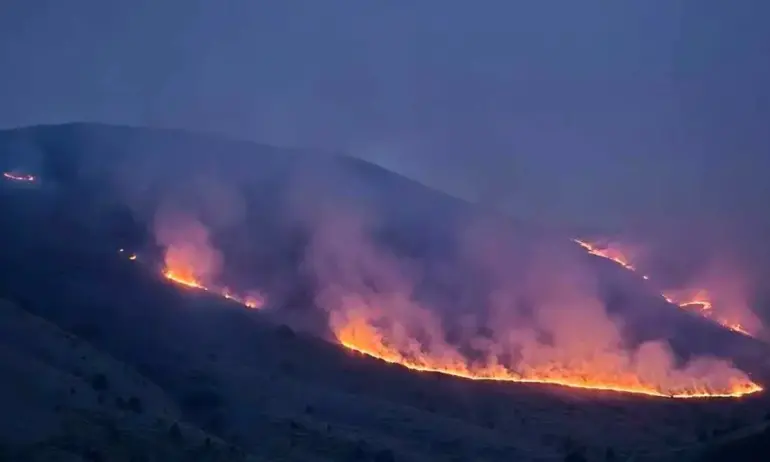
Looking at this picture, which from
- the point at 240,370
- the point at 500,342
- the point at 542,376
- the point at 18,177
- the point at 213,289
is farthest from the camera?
the point at 18,177

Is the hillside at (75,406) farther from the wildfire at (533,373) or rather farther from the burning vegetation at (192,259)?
the wildfire at (533,373)

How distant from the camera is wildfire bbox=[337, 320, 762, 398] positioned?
62.6m

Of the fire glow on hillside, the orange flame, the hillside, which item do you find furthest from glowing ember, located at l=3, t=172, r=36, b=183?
the hillside

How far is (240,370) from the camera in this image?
53562mm

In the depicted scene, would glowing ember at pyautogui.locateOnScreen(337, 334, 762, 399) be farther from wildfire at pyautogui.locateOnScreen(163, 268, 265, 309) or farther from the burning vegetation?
the burning vegetation

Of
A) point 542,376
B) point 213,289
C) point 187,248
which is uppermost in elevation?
point 187,248

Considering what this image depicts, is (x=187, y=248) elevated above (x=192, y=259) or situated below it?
above

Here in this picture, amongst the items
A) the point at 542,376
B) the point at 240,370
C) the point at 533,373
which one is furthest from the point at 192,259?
the point at 542,376

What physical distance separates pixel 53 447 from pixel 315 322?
31.6m

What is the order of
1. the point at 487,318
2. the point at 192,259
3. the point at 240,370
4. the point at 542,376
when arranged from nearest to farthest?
the point at 240,370 < the point at 542,376 < the point at 192,259 < the point at 487,318

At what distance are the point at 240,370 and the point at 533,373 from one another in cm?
2241

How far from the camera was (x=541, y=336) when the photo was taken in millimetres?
77562

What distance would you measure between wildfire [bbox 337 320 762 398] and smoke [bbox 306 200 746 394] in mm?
109

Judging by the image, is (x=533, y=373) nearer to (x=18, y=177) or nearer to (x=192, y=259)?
(x=192, y=259)
